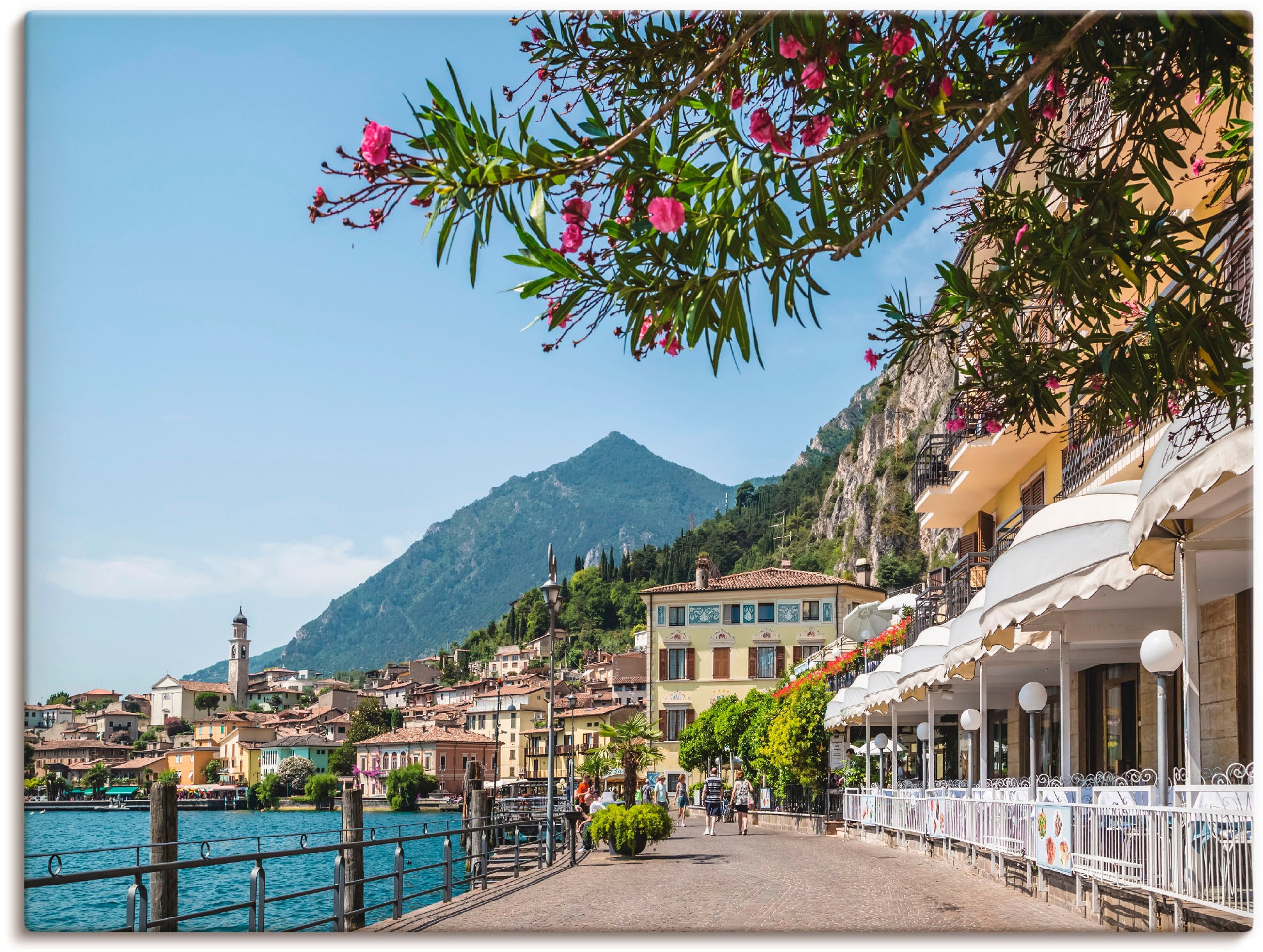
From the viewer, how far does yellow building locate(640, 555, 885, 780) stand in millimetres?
51375

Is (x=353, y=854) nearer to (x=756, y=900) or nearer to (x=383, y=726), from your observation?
(x=756, y=900)

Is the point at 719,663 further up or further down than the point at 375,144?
further down

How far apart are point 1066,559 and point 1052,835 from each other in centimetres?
209

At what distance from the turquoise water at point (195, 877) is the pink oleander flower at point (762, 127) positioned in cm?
476

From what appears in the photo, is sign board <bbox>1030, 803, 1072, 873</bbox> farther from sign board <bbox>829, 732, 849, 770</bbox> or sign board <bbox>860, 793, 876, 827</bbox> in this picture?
sign board <bbox>829, 732, 849, 770</bbox>

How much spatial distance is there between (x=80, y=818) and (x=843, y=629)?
27580 mm

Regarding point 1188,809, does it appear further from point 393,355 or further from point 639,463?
point 639,463

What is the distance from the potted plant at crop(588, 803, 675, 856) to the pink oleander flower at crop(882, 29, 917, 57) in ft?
48.2

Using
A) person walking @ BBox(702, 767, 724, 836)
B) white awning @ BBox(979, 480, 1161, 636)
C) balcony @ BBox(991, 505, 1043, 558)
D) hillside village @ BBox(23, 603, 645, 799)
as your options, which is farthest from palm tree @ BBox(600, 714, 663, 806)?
white awning @ BBox(979, 480, 1161, 636)

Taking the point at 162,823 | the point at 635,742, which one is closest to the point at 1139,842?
the point at 162,823

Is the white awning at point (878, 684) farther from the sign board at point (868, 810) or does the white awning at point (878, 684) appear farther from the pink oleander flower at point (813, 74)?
the pink oleander flower at point (813, 74)

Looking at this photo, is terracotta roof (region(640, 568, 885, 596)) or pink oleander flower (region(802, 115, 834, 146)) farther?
terracotta roof (region(640, 568, 885, 596))

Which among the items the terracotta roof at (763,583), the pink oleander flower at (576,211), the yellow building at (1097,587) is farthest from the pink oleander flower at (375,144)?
the terracotta roof at (763,583)

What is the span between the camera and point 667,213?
361 centimetres
